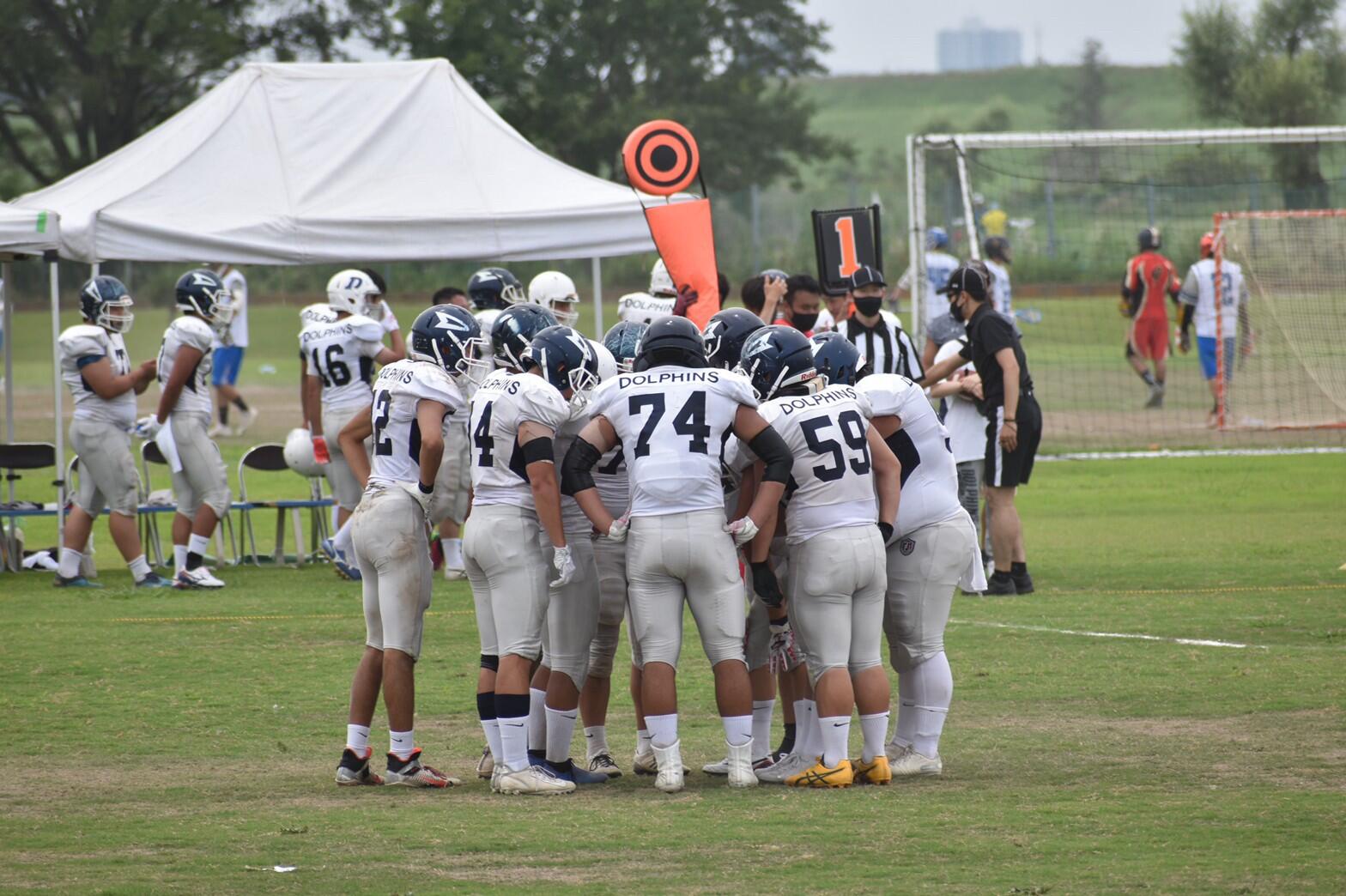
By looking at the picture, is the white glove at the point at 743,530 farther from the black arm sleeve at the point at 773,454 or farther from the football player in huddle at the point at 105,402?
the football player in huddle at the point at 105,402

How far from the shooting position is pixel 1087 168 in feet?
159

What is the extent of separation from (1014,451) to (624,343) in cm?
406

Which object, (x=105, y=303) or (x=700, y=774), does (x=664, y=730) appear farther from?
(x=105, y=303)

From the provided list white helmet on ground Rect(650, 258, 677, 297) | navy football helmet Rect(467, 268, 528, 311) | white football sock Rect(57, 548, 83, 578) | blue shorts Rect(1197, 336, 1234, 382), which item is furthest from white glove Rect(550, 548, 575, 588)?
blue shorts Rect(1197, 336, 1234, 382)

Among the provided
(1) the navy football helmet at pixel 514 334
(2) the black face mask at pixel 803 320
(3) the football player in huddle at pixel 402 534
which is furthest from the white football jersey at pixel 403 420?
(2) the black face mask at pixel 803 320

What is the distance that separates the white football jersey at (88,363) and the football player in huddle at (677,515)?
21.3ft

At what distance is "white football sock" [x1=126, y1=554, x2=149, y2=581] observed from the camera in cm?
1284

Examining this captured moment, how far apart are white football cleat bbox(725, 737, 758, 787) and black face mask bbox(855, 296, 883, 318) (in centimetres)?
428

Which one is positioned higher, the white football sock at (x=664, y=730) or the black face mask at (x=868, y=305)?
the black face mask at (x=868, y=305)

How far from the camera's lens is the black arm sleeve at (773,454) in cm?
690

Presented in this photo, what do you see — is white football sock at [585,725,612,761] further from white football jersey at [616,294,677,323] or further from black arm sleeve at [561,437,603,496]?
white football jersey at [616,294,677,323]

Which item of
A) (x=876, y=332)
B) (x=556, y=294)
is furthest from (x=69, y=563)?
(x=876, y=332)

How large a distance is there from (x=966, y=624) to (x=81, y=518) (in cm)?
627

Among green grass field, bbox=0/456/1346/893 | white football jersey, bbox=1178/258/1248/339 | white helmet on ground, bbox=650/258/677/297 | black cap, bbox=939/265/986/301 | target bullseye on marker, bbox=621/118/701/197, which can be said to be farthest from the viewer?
white football jersey, bbox=1178/258/1248/339
